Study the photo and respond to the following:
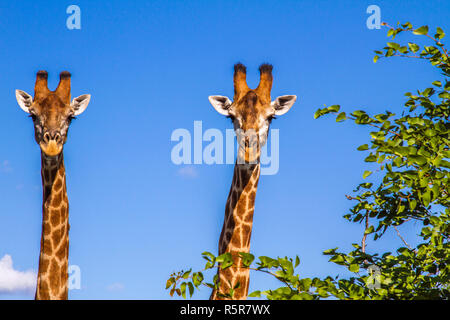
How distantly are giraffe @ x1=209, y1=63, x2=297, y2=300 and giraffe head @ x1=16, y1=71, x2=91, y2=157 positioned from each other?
279 centimetres

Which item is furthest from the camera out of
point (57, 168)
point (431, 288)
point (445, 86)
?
point (57, 168)

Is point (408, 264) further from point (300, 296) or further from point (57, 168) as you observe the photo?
point (57, 168)

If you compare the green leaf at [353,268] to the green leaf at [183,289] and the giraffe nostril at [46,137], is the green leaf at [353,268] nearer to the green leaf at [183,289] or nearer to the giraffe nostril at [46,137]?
the green leaf at [183,289]

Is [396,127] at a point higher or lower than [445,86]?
lower

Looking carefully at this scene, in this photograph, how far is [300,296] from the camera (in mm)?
6336

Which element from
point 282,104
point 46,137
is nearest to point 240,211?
point 282,104

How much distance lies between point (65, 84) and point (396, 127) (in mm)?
6546

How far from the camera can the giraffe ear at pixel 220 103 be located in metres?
10.7

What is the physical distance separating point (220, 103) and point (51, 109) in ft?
10.6

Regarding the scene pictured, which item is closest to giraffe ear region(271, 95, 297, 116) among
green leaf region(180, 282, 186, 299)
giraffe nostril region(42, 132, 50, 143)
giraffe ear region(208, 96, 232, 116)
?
giraffe ear region(208, 96, 232, 116)

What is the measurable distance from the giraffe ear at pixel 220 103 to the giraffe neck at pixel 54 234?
3176 millimetres

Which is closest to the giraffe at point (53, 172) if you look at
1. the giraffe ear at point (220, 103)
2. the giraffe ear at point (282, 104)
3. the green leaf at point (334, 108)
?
the giraffe ear at point (220, 103)
